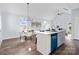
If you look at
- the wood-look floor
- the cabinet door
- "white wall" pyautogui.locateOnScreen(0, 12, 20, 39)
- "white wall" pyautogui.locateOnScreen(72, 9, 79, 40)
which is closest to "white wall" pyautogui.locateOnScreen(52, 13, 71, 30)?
"white wall" pyautogui.locateOnScreen(72, 9, 79, 40)

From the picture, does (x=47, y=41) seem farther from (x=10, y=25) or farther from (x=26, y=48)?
(x=10, y=25)

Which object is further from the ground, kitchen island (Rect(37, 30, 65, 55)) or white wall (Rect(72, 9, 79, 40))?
white wall (Rect(72, 9, 79, 40))

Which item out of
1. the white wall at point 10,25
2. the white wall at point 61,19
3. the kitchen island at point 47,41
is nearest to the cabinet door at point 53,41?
the kitchen island at point 47,41

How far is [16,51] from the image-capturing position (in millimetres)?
2154

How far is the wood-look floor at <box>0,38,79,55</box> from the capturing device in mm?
2127

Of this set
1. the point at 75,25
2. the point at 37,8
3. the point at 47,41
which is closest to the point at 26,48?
the point at 47,41

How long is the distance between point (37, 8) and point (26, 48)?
777 mm

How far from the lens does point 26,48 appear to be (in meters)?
2.14

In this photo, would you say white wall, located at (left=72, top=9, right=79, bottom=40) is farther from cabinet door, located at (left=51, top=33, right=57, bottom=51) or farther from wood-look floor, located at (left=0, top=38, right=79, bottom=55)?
cabinet door, located at (left=51, top=33, right=57, bottom=51)

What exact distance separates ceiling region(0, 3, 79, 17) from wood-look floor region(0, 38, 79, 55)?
1.77ft

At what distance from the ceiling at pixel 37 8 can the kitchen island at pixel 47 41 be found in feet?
1.17

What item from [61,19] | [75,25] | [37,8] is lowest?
[75,25]

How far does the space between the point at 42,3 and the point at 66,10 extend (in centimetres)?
47

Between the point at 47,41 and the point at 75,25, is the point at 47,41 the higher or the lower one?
the lower one
